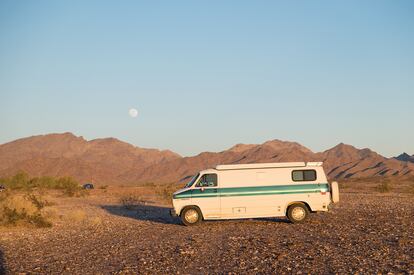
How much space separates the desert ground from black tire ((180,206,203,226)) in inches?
12.1

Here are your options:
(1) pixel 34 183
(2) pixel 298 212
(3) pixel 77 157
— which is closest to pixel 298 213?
(2) pixel 298 212

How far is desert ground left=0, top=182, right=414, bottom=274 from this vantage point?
10.9 metres

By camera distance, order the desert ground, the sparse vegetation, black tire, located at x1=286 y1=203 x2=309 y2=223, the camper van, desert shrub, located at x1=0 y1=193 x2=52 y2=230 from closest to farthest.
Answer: the desert ground → the camper van → black tire, located at x1=286 y1=203 x2=309 y2=223 → desert shrub, located at x1=0 y1=193 x2=52 y2=230 → the sparse vegetation

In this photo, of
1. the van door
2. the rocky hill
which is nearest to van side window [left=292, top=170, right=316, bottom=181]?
the van door

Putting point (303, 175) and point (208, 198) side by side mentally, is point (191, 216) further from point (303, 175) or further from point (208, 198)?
point (303, 175)

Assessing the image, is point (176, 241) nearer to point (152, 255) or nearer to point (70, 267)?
point (152, 255)

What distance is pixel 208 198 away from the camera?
63.3 feet

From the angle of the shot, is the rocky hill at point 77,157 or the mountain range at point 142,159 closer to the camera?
the mountain range at point 142,159

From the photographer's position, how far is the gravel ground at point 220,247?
10953 millimetres

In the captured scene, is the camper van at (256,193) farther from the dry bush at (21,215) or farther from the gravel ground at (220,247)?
the dry bush at (21,215)

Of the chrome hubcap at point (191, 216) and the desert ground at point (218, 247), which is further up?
the chrome hubcap at point (191, 216)

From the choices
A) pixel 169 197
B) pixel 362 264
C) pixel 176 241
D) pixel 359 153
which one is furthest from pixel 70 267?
pixel 359 153

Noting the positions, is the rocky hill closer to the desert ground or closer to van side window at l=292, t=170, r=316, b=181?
the desert ground

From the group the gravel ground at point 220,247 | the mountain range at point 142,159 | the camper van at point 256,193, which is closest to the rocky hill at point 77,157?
the mountain range at point 142,159
